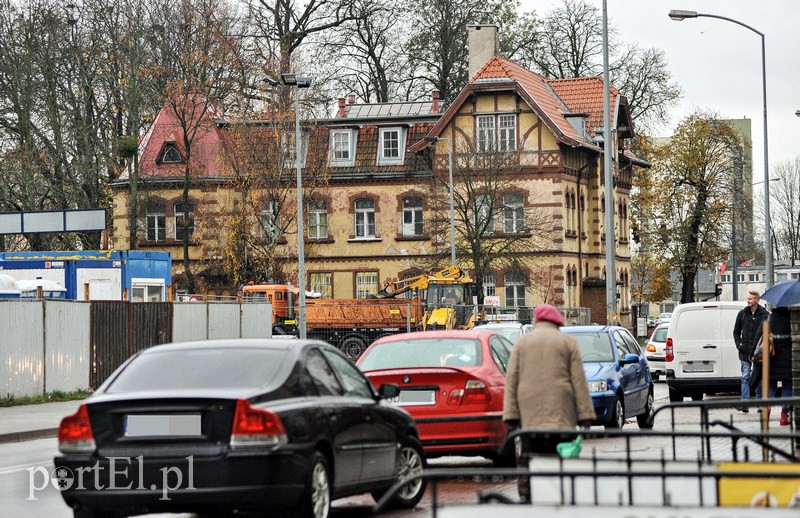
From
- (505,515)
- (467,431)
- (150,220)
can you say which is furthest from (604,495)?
(150,220)

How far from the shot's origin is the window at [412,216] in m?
67.2

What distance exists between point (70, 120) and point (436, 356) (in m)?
46.1

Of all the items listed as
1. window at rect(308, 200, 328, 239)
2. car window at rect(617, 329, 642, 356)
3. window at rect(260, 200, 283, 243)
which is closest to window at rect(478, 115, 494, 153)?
window at rect(308, 200, 328, 239)

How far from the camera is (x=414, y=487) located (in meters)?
12.6

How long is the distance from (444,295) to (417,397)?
3758 cm

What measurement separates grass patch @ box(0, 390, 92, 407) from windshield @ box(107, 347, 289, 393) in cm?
1820

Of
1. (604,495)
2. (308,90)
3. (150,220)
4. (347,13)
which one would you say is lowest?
(604,495)

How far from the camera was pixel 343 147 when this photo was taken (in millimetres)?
69625

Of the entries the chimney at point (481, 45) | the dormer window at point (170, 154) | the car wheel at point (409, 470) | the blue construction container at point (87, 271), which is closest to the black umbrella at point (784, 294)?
the car wheel at point (409, 470)

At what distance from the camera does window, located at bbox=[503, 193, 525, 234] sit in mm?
63312

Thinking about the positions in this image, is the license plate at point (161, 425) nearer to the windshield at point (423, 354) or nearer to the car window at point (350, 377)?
the car window at point (350, 377)

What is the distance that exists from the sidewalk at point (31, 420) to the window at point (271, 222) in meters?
32.1

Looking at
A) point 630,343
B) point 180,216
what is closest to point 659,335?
point 630,343

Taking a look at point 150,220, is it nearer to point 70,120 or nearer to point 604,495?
point 70,120
